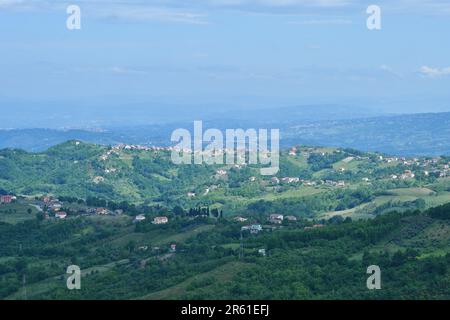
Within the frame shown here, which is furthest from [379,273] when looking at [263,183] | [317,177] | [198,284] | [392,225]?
[317,177]

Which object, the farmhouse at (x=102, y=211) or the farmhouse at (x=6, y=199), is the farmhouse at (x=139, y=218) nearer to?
the farmhouse at (x=102, y=211)

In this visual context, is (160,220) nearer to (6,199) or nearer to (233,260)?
(233,260)

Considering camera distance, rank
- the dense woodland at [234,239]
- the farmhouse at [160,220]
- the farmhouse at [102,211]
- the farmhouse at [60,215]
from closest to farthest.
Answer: the dense woodland at [234,239]
the farmhouse at [160,220]
the farmhouse at [60,215]
the farmhouse at [102,211]

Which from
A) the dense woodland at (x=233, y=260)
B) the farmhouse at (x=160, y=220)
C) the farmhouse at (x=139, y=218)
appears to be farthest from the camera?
the farmhouse at (x=139, y=218)

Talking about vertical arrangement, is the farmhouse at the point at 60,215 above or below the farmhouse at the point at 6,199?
below

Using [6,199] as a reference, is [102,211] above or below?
below

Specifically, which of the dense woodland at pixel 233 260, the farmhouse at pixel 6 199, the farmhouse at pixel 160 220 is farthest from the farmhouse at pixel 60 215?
the farmhouse at pixel 160 220

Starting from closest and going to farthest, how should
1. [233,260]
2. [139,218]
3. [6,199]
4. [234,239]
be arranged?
[233,260] → [234,239] → [139,218] → [6,199]

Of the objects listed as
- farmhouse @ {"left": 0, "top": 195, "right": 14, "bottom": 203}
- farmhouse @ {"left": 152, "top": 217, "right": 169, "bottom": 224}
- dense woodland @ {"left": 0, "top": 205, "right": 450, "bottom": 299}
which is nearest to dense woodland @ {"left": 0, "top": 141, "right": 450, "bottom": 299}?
dense woodland @ {"left": 0, "top": 205, "right": 450, "bottom": 299}

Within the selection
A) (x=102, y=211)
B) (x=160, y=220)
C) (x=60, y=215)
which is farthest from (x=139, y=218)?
(x=60, y=215)

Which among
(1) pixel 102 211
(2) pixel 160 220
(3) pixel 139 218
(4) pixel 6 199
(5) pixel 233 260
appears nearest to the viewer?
(5) pixel 233 260
